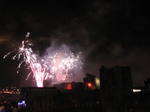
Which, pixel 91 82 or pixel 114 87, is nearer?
pixel 114 87

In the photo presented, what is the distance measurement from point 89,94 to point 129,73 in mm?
16724

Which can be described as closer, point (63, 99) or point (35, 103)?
point (35, 103)

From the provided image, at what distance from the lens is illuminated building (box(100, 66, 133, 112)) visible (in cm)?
2011

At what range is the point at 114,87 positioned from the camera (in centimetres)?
2019

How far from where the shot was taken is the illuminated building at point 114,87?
20109mm

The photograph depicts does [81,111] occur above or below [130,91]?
below

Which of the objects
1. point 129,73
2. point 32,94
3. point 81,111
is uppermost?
point 129,73

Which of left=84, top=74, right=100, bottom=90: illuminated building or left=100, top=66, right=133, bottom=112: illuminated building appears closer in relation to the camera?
left=100, top=66, right=133, bottom=112: illuminated building

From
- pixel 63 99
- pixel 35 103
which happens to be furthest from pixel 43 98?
pixel 63 99

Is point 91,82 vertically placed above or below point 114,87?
above

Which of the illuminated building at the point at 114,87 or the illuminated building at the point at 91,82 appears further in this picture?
the illuminated building at the point at 91,82

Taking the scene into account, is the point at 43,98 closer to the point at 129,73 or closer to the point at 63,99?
the point at 63,99

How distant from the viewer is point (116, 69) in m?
20.4

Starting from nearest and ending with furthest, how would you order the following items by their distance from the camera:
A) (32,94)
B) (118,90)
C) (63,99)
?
(118,90)
(32,94)
(63,99)
